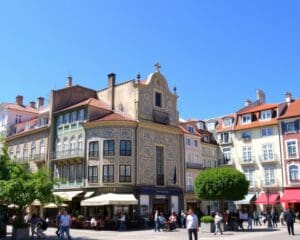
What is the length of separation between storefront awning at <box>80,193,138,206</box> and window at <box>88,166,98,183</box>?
2.24 meters

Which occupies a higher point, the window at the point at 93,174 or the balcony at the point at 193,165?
the balcony at the point at 193,165

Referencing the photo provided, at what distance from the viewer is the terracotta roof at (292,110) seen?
48.9 metres

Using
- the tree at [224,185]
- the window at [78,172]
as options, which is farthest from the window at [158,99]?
the tree at [224,185]

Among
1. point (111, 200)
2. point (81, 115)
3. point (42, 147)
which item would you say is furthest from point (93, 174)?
point (42, 147)

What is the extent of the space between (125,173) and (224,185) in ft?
34.7

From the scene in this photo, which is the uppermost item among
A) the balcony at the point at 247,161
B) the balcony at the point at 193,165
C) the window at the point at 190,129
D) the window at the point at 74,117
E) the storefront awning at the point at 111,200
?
the window at the point at 190,129

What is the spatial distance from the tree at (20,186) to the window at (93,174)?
Result: 1328cm

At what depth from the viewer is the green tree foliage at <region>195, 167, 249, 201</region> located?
1207 inches

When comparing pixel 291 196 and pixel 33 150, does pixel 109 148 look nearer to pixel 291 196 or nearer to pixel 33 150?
pixel 33 150

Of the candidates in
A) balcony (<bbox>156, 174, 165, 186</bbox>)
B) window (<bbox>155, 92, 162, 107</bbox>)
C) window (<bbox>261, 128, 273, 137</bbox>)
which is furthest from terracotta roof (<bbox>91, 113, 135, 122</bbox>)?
window (<bbox>261, 128, 273, 137</bbox>)

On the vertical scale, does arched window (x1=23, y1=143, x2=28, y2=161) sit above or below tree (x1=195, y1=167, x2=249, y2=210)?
above

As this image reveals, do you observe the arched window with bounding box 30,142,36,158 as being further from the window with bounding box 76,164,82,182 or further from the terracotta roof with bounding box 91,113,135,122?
the terracotta roof with bounding box 91,113,135,122

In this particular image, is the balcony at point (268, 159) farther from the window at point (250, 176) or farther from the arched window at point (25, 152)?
the arched window at point (25, 152)

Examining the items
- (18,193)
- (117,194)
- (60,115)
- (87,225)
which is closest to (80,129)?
(60,115)
